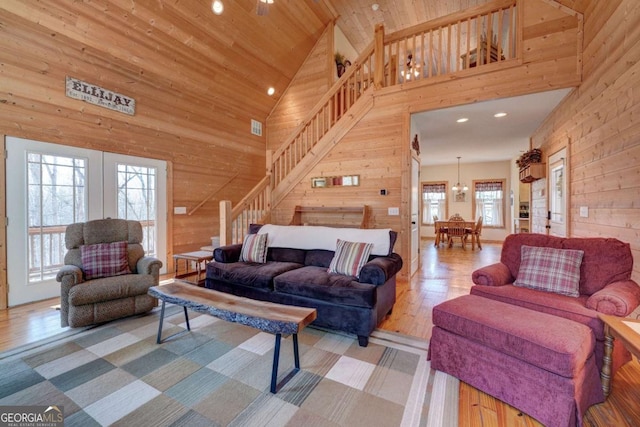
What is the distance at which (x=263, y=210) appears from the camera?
5320mm

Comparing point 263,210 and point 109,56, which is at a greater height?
point 109,56

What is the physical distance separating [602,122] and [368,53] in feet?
10.7

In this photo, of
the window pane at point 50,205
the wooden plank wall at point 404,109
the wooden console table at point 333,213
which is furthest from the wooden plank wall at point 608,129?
the window pane at point 50,205

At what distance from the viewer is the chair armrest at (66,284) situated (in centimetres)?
→ 254

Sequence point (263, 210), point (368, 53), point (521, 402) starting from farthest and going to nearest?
point (263, 210) → point (368, 53) → point (521, 402)

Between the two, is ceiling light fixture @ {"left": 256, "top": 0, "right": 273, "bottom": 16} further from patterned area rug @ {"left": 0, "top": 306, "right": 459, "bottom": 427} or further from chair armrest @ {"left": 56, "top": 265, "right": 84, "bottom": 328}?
patterned area rug @ {"left": 0, "top": 306, "right": 459, "bottom": 427}

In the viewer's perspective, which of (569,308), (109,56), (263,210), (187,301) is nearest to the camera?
(569,308)

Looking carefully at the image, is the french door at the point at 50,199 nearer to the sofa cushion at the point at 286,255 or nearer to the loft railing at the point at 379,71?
the loft railing at the point at 379,71

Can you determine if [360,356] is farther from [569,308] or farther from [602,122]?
[602,122]

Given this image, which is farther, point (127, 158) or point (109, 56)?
point (127, 158)

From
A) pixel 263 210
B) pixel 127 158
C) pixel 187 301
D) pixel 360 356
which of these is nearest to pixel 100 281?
pixel 187 301

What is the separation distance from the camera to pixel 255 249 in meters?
3.50

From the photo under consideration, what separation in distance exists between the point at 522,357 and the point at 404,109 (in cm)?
370

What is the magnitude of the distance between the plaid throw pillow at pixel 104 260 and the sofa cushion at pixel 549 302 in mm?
3562
